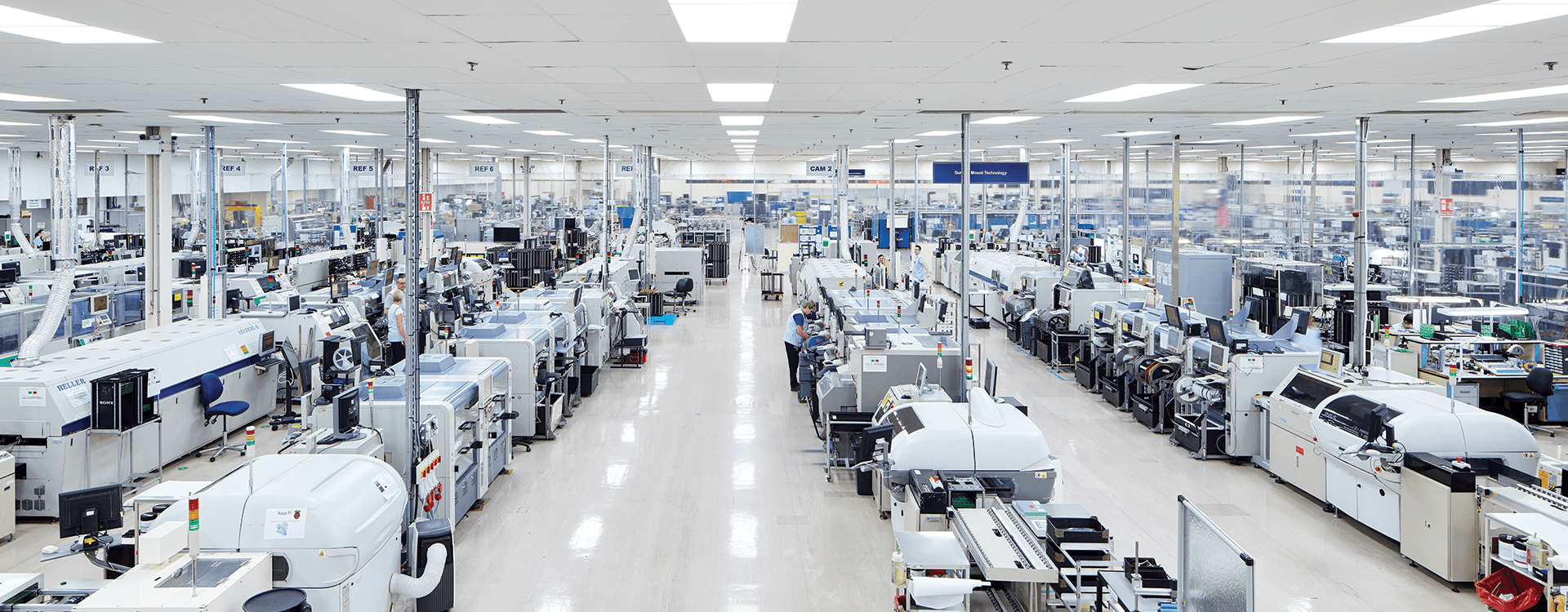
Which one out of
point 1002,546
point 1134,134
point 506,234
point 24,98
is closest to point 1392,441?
point 1002,546

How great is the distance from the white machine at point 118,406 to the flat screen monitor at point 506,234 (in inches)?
540

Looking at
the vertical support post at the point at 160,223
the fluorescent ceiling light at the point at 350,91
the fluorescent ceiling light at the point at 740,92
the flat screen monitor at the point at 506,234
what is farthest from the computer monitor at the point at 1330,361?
the flat screen monitor at the point at 506,234

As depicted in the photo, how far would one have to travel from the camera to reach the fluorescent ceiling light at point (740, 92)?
7273 millimetres

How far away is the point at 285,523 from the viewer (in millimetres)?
4535

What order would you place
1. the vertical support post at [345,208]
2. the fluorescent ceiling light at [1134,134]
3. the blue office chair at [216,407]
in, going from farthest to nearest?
the vertical support post at [345,208] → the fluorescent ceiling light at [1134,134] → the blue office chair at [216,407]

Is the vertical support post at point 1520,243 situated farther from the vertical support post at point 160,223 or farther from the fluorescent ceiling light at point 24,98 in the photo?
the vertical support post at point 160,223

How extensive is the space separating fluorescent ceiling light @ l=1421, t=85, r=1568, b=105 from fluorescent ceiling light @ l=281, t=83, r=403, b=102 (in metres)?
9.06

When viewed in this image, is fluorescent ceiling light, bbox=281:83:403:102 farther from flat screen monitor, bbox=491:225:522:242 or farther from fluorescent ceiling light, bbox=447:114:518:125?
flat screen monitor, bbox=491:225:522:242

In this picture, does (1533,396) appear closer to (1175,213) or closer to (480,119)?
(1175,213)

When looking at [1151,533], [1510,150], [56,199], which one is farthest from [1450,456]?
[1510,150]

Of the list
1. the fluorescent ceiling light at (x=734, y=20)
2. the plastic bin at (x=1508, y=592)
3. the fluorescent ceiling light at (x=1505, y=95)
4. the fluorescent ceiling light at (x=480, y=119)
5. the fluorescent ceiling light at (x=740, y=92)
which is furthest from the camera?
the fluorescent ceiling light at (x=480, y=119)

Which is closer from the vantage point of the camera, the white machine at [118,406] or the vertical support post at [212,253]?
the white machine at [118,406]

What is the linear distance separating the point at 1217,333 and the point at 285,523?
26.1 ft

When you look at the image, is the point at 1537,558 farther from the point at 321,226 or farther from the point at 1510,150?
the point at 321,226
